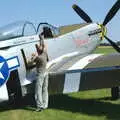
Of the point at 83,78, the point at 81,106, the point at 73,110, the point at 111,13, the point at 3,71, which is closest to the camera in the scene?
the point at 3,71

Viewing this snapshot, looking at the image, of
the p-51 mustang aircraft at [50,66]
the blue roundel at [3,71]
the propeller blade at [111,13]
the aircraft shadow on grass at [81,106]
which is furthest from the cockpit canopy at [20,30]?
the propeller blade at [111,13]

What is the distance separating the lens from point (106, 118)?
8789 mm

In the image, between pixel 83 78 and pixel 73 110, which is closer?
pixel 83 78

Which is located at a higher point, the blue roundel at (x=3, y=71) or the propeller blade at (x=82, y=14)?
the propeller blade at (x=82, y=14)

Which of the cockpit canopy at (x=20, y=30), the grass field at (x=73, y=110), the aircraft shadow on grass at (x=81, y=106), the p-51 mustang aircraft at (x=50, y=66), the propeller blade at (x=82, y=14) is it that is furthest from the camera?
the propeller blade at (x=82, y=14)

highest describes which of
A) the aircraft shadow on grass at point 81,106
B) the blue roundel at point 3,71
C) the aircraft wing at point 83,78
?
the blue roundel at point 3,71

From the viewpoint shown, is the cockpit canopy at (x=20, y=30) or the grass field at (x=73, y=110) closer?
the grass field at (x=73, y=110)

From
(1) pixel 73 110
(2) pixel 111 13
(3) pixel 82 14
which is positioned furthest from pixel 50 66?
(3) pixel 82 14

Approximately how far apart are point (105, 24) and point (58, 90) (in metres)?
6.11

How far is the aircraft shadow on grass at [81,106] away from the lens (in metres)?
9.37

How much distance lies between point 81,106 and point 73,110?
1.91 feet

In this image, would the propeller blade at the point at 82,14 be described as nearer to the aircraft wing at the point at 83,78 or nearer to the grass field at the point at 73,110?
the grass field at the point at 73,110

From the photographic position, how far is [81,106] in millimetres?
10258

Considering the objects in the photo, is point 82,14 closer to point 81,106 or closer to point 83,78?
point 81,106
